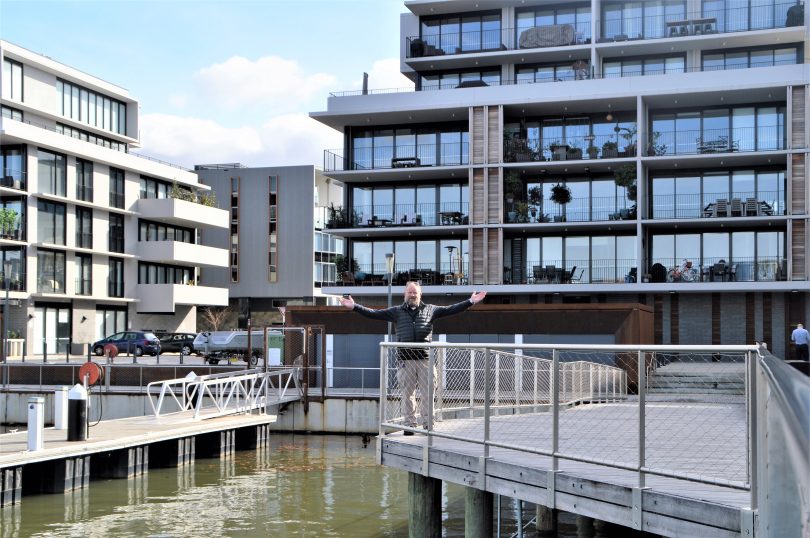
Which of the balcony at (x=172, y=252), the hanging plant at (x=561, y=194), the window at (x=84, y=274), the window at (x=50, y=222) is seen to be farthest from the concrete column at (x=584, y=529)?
the balcony at (x=172, y=252)

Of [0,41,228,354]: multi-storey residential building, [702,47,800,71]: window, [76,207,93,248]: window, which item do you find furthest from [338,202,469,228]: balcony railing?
[76,207,93,248]: window

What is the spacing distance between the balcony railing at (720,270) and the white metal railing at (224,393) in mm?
20077

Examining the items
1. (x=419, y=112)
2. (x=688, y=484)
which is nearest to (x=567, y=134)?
(x=419, y=112)

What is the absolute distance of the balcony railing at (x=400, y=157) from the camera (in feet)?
161

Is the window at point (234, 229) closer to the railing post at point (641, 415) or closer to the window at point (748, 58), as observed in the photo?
the window at point (748, 58)

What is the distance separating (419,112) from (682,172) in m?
12.9

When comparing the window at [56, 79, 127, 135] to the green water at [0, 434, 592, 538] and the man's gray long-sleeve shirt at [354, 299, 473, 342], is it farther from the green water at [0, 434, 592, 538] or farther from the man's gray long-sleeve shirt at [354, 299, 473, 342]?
the man's gray long-sleeve shirt at [354, 299, 473, 342]

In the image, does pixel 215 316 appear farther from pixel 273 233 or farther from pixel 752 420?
pixel 752 420

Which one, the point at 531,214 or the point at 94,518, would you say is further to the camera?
the point at 531,214

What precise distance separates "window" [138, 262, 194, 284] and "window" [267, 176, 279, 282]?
11.7m

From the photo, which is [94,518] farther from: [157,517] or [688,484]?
[688,484]

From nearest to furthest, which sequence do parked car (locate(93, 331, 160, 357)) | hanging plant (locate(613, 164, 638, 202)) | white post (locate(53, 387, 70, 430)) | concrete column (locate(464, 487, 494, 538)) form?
concrete column (locate(464, 487, 494, 538))
white post (locate(53, 387, 70, 430))
hanging plant (locate(613, 164, 638, 202))
parked car (locate(93, 331, 160, 357))

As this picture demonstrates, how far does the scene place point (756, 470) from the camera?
267 inches

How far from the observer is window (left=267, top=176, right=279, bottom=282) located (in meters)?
83.2
